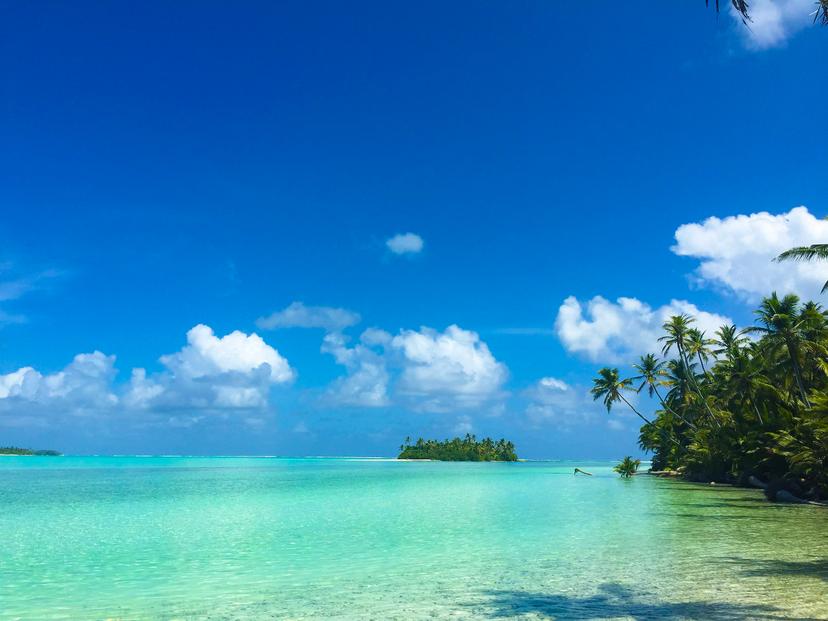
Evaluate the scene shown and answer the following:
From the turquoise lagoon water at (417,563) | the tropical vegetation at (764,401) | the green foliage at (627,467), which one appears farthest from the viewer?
the green foliage at (627,467)

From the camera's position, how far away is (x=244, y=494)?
4256 centimetres

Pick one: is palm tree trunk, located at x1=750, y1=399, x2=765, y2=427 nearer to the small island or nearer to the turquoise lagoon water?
the turquoise lagoon water

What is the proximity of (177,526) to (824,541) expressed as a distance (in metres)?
22.6

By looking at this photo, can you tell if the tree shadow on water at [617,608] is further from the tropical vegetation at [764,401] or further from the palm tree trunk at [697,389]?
the palm tree trunk at [697,389]

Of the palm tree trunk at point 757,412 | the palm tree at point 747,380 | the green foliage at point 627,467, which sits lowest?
the green foliage at point 627,467

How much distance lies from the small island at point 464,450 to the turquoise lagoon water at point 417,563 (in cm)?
14825

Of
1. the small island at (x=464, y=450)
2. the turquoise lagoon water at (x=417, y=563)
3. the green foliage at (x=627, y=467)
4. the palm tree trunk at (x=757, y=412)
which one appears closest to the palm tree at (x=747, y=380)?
the palm tree trunk at (x=757, y=412)

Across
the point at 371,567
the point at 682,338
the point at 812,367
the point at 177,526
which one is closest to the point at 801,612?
the point at 371,567

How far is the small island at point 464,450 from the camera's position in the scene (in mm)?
176625

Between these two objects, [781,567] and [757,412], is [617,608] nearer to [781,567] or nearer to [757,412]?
[781,567]

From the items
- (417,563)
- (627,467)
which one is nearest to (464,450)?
(627,467)

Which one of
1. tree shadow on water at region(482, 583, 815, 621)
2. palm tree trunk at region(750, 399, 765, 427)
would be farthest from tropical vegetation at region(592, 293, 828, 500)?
tree shadow on water at region(482, 583, 815, 621)

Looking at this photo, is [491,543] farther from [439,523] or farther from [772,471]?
[772,471]

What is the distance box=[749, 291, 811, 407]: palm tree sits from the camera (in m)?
37.3
